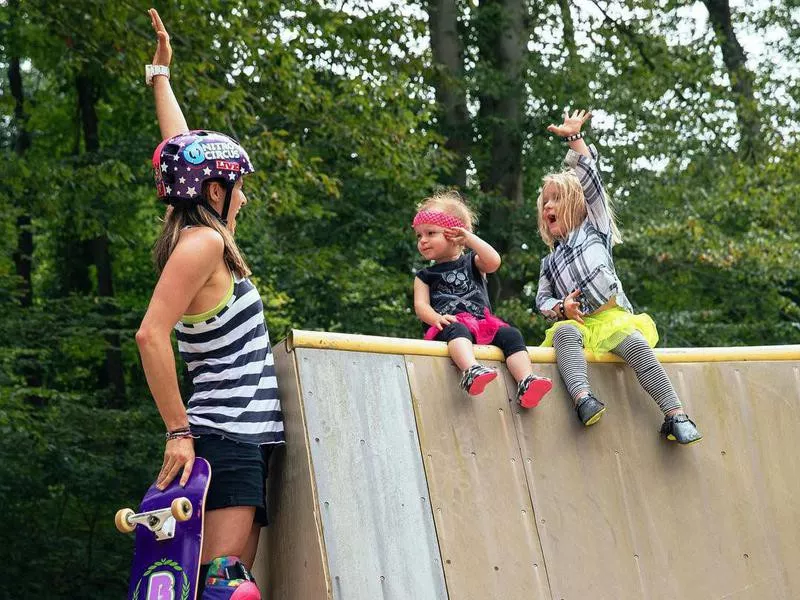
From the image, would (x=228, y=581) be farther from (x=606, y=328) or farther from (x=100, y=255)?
(x=100, y=255)

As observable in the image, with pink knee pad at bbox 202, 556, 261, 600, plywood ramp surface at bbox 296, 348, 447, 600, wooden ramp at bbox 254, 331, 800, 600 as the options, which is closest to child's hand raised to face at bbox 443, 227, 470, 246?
wooden ramp at bbox 254, 331, 800, 600

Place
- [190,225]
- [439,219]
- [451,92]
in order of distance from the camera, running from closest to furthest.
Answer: [190,225] < [439,219] < [451,92]

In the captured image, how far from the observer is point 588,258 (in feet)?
17.0

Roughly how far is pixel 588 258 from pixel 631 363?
0.52 m

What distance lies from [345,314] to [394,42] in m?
3.41

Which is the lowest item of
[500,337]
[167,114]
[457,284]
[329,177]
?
[500,337]

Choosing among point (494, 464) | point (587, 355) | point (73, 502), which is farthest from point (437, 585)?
point (73, 502)

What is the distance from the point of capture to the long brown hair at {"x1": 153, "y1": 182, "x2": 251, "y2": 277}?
147 inches

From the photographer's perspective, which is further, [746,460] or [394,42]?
[394,42]

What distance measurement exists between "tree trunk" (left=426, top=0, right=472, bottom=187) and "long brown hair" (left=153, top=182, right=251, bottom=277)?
12650 mm

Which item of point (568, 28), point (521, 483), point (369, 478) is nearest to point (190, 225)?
point (369, 478)

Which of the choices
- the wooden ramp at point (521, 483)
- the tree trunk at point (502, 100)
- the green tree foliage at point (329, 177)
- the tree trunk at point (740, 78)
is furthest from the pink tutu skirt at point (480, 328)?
the tree trunk at point (740, 78)

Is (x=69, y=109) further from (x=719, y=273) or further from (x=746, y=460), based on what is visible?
(x=746, y=460)

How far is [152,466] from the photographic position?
459 inches
